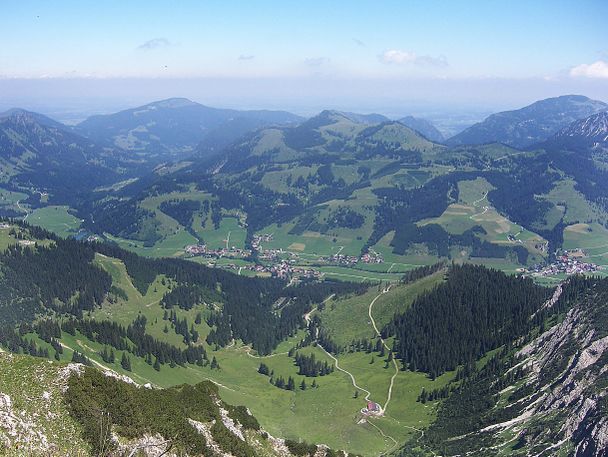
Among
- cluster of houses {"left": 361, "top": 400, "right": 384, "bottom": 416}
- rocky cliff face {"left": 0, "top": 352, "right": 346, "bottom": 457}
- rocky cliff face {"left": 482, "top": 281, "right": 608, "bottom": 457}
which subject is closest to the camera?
rocky cliff face {"left": 0, "top": 352, "right": 346, "bottom": 457}

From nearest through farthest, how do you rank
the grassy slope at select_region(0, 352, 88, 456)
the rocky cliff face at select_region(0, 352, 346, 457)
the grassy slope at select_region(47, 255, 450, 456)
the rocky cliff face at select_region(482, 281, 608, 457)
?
the rocky cliff face at select_region(0, 352, 346, 457) < the grassy slope at select_region(0, 352, 88, 456) < the rocky cliff face at select_region(482, 281, 608, 457) < the grassy slope at select_region(47, 255, 450, 456)

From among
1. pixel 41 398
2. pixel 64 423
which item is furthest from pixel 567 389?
pixel 41 398

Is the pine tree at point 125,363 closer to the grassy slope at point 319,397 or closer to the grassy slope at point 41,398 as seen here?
the grassy slope at point 319,397

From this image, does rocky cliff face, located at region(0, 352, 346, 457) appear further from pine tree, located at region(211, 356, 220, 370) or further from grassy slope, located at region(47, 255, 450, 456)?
pine tree, located at region(211, 356, 220, 370)

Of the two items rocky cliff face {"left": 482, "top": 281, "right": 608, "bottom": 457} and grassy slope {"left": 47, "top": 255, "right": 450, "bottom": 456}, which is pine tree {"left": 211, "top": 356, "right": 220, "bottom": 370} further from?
rocky cliff face {"left": 482, "top": 281, "right": 608, "bottom": 457}

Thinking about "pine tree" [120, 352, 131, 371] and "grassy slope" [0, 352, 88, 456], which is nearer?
"grassy slope" [0, 352, 88, 456]

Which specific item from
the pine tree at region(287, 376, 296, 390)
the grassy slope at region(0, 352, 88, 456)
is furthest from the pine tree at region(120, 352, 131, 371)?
the grassy slope at region(0, 352, 88, 456)

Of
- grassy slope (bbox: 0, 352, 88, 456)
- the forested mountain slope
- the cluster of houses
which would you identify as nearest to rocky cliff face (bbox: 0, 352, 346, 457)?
grassy slope (bbox: 0, 352, 88, 456)

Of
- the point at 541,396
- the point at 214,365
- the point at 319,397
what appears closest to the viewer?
the point at 541,396

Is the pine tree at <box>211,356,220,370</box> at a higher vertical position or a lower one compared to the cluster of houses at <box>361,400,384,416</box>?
lower

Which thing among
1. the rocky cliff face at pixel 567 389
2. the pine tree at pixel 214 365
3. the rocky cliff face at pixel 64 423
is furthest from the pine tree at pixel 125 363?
the rocky cliff face at pixel 567 389

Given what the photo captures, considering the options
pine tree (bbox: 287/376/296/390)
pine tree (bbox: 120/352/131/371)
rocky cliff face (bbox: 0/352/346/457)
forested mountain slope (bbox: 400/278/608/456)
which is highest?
rocky cliff face (bbox: 0/352/346/457)

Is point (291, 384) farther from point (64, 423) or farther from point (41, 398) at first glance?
point (64, 423)
